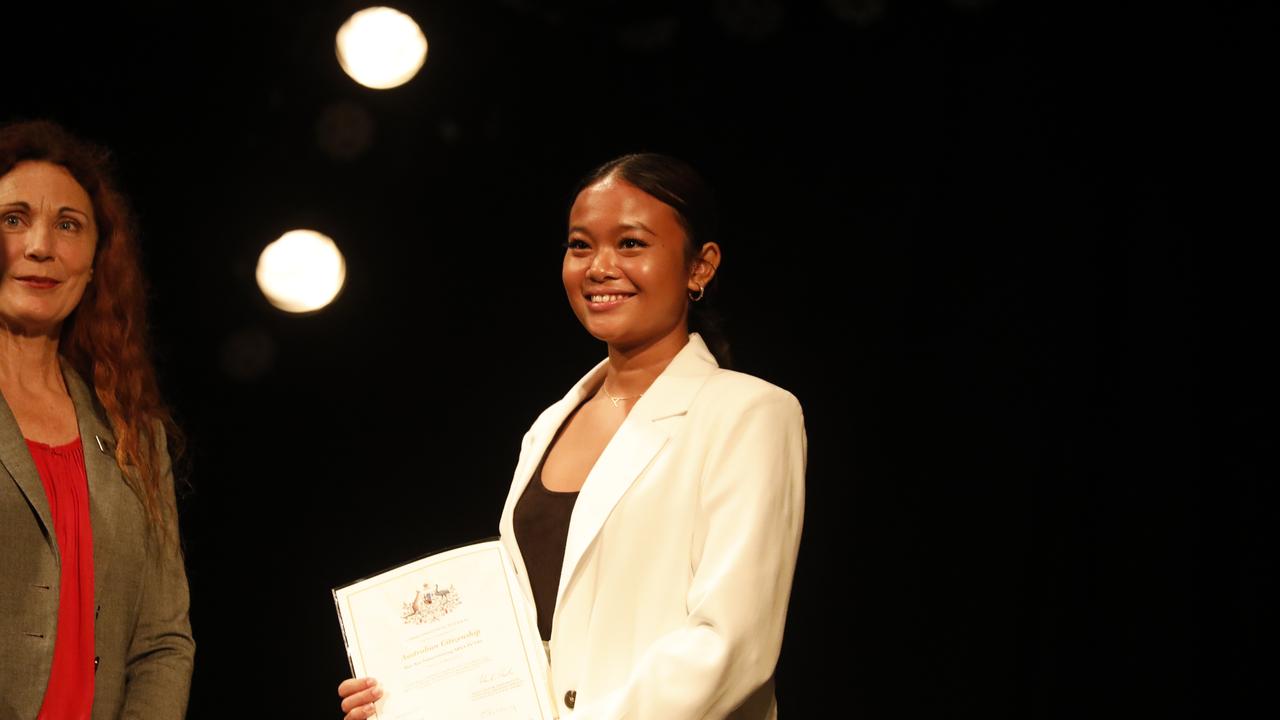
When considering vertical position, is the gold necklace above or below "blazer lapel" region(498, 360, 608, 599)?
above

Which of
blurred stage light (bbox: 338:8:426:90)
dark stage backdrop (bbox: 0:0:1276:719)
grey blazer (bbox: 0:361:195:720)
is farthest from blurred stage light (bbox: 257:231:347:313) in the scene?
grey blazer (bbox: 0:361:195:720)

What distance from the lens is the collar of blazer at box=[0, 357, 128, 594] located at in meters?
1.84

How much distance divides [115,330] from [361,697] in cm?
92

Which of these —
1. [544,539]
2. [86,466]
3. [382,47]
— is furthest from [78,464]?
[382,47]

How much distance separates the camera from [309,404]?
3254 millimetres

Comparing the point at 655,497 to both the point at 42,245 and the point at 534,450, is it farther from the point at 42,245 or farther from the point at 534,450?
the point at 42,245

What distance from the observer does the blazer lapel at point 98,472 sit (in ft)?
6.35

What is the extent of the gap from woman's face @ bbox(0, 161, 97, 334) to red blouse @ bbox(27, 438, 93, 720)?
0.77 feet

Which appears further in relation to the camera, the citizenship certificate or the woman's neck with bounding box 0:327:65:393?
the woman's neck with bounding box 0:327:65:393

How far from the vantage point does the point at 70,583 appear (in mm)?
1888

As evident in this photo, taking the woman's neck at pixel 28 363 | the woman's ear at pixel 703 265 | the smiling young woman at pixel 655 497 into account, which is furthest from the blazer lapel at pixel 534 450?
the woman's neck at pixel 28 363

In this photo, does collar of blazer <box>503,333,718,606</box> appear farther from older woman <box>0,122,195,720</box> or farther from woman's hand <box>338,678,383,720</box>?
older woman <box>0,122,195,720</box>

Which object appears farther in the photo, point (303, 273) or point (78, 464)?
point (303, 273)

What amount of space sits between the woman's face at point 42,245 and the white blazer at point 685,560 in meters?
0.96
